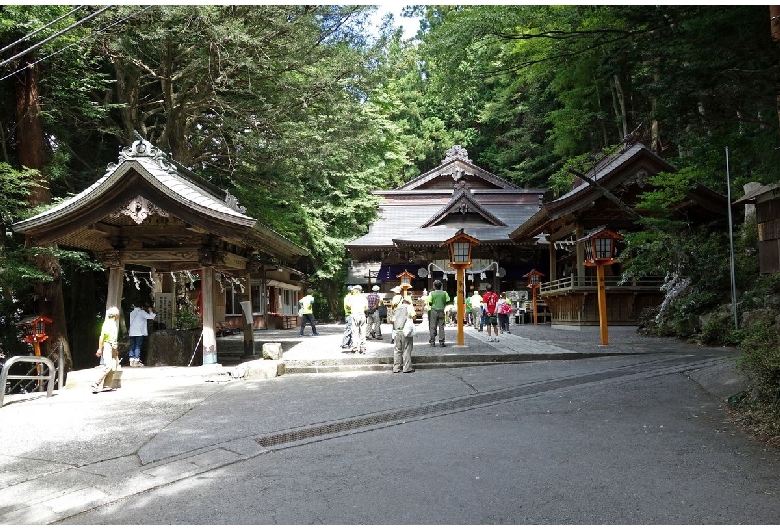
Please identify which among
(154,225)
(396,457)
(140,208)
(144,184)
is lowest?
(396,457)

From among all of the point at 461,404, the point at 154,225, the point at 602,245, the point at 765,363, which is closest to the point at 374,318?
the point at 602,245

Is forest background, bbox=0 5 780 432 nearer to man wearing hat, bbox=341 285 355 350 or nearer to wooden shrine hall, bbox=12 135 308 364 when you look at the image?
wooden shrine hall, bbox=12 135 308 364

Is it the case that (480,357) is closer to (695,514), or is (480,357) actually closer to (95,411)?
(95,411)

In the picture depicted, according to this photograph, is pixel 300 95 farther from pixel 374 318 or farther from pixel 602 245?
pixel 602 245

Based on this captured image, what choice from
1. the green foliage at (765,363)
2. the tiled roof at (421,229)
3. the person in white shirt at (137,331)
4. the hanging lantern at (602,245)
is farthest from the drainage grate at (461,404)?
the tiled roof at (421,229)

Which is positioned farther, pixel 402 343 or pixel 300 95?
pixel 300 95

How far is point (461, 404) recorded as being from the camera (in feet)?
26.1

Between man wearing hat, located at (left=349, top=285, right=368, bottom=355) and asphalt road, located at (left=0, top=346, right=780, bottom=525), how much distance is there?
12.2 ft

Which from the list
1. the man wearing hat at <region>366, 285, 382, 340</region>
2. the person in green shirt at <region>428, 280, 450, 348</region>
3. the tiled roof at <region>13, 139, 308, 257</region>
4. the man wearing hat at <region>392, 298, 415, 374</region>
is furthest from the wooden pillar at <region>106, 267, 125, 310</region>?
the man wearing hat at <region>366, 285, 382, 340</region>

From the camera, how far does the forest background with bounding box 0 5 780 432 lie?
7852mm

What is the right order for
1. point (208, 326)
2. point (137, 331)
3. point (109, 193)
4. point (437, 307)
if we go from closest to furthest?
point (109, 193) < point (208, 326) < point (137, 331) < point (437, 307)

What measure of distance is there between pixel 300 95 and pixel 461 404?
1158 centimetres

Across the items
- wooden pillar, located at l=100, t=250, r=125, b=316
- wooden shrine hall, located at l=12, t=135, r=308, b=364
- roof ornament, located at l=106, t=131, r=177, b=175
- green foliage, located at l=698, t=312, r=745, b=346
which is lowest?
green foliage, located at l=698, t=312, r=745, b=346

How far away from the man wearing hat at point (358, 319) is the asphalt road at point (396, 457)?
3.73 m
